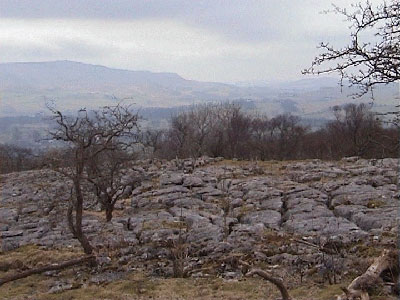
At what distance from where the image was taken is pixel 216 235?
1473cm

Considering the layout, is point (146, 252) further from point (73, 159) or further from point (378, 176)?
point (378, 176)

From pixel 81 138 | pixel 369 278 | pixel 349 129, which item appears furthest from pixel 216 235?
pixel 349 129

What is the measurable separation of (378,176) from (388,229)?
1045 cm

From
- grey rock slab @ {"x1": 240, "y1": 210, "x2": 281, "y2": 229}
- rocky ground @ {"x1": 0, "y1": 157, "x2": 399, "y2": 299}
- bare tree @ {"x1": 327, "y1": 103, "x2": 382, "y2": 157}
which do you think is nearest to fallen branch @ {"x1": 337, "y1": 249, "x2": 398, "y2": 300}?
rocky ground @ {"x1": 0, "y1": 157, "x2": 399, "y2": 299}

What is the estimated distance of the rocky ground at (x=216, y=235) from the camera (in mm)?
10750

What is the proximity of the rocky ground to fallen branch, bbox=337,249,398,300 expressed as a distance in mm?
291

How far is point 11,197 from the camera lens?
28266 millimetres

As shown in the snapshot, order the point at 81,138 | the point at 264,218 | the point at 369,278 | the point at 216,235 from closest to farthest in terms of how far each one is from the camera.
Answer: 1. the point at 369,278
2. the point at 81,138
3. the point at 216,235
4. the point at 264,218

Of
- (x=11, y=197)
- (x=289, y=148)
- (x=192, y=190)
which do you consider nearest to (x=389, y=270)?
(x=192, y=190)

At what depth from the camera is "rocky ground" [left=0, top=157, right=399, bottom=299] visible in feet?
35.3

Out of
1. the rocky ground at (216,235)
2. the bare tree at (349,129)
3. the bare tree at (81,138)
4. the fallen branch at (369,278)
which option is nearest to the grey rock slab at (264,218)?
the rocky ground at (216,235)

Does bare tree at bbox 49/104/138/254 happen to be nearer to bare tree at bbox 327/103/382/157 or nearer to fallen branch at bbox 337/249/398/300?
fallen branch at bbox 337/249/398/300

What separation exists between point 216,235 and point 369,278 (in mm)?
6648

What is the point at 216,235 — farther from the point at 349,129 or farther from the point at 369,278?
the point at 349,129
